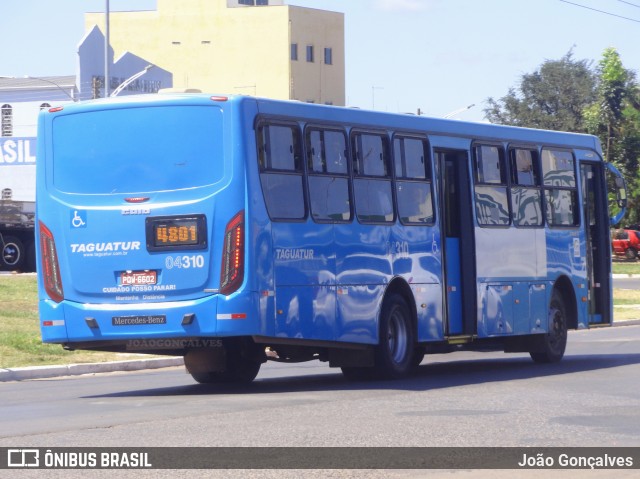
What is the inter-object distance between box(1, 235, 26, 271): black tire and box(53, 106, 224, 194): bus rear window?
31.2m

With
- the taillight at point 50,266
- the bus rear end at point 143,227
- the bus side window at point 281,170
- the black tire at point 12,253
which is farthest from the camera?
the black tire at point 12,253

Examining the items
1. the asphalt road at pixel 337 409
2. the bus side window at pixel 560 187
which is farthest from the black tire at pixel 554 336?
the bus side window at pixel 560 187

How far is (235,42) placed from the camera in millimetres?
99188

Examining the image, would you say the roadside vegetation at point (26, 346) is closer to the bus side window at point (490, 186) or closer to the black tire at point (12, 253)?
the bus side window at point (490, 186)

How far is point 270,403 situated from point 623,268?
155ft

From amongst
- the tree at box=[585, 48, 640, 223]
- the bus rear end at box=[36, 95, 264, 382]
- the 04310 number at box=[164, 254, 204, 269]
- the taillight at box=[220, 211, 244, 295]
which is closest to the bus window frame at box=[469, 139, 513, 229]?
the bus rear end at box=[36, 95, 264, 382]

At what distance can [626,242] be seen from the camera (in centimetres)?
6400

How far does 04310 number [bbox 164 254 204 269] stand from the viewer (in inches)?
555

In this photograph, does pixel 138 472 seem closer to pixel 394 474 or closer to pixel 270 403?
pixel 394 474

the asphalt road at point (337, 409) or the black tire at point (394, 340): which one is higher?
the black tire at point (394, 340)

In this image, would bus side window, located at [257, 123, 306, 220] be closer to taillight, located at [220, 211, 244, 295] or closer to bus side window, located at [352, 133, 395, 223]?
taillight, located at [220, 211, 244, 295]

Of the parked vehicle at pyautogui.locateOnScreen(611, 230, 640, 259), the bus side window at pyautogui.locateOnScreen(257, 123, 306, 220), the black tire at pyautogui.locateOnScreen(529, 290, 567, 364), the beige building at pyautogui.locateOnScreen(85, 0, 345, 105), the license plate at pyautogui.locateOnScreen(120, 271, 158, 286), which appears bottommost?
the black tire at pyautogui.locateOnScreen(529, 290, 567, 364)

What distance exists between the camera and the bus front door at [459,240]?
58.4 ft

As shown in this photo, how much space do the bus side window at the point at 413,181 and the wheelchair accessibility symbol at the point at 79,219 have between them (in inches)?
158
